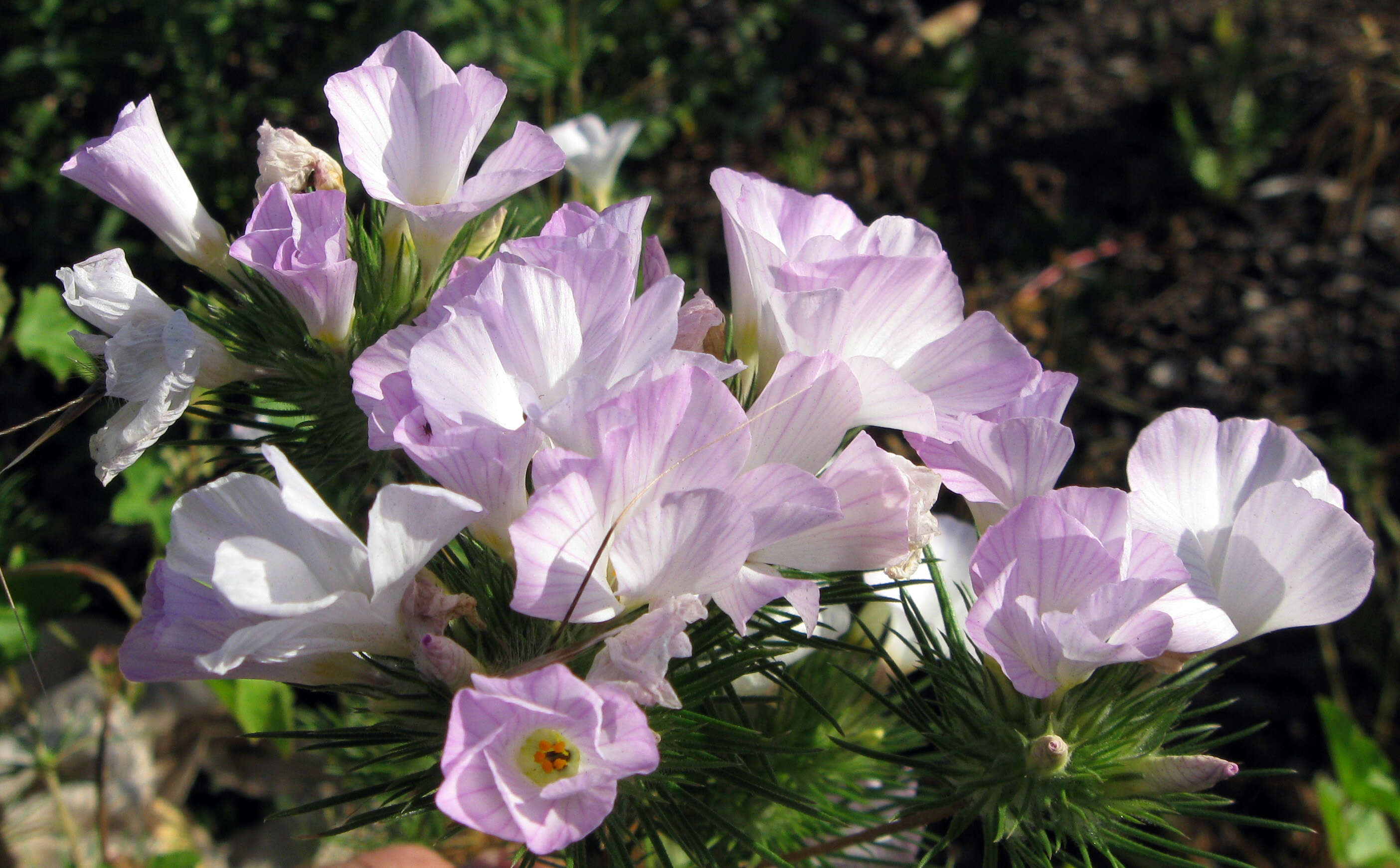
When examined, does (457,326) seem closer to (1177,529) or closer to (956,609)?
(1177,529)

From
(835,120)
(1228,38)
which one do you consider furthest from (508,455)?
(1228,38)

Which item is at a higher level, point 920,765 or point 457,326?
point 457,326

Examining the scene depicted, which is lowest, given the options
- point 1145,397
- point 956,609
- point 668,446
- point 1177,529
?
point 1145,397

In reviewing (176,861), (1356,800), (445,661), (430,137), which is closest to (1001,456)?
(445,661)

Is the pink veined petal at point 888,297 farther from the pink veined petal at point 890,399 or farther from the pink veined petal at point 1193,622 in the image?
the pink veined petal at point 1193,622

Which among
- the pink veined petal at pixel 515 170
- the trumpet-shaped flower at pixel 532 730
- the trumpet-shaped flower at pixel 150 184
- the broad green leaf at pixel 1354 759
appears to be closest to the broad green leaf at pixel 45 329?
the trumpet-shaped flower at pixel 150 184

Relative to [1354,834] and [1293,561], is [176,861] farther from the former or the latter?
[1354,834]
